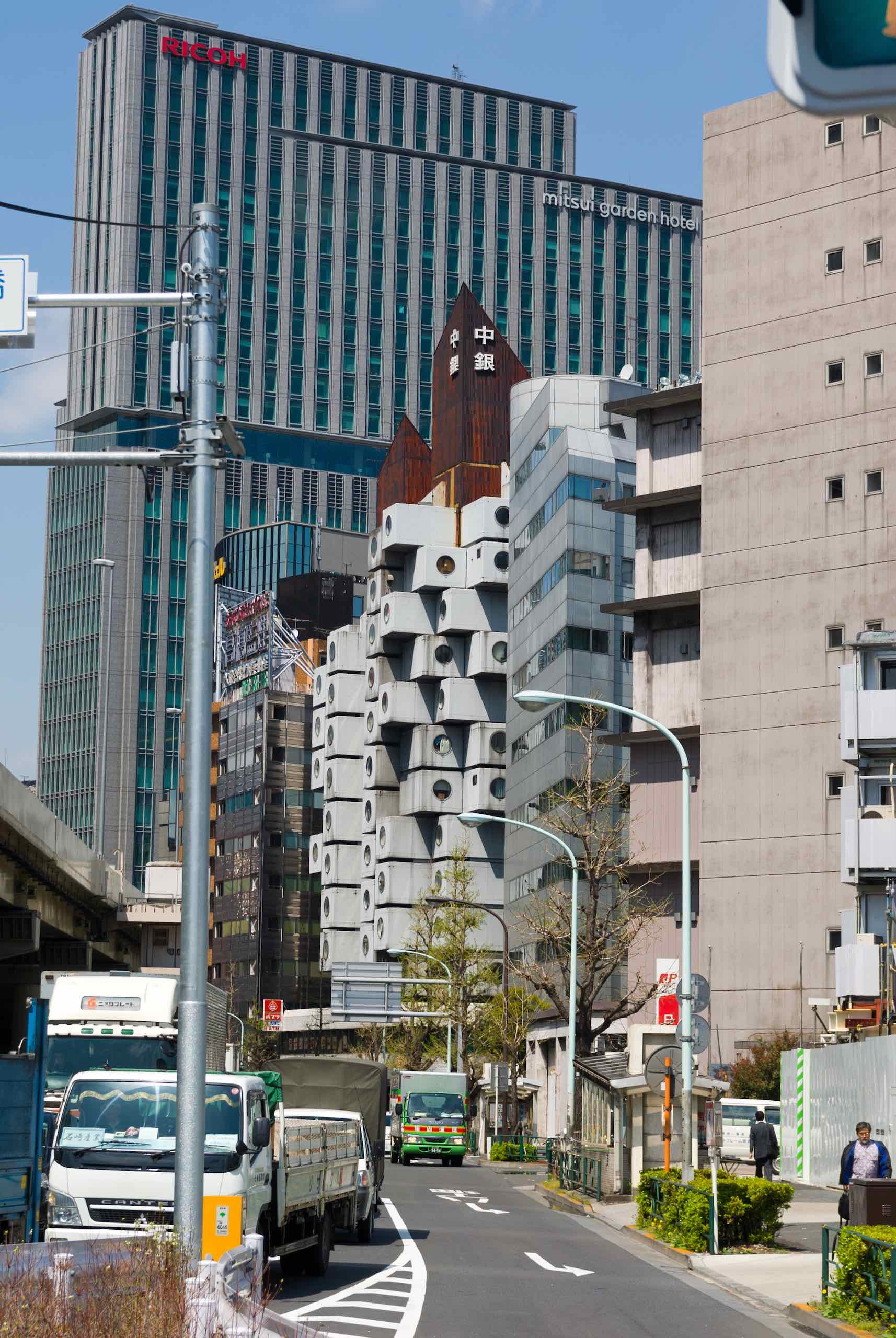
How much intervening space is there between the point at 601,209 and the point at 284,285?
36012 mm

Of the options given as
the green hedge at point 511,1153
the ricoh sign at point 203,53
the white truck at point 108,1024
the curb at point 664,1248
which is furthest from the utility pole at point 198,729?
the ricoh sign at point 203,53

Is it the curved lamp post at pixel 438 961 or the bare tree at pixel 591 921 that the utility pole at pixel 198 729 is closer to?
the bare tree at pixel 591 921

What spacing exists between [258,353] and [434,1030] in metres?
100

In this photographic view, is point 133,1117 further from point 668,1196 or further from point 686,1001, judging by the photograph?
point 668,1196

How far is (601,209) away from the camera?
192 m

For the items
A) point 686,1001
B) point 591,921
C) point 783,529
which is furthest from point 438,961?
point 686,1001

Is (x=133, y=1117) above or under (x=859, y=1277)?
above

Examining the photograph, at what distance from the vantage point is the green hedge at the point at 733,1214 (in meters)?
24.4

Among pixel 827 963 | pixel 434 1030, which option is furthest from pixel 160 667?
pixel 827 963

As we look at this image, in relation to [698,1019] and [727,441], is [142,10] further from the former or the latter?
[698,1019]

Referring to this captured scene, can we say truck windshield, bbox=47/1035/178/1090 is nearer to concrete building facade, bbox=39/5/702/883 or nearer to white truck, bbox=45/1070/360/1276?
white truck, bbox=45/1070/360/1276

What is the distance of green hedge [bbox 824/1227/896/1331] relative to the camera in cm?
1608

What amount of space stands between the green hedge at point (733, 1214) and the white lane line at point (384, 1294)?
12.3ft

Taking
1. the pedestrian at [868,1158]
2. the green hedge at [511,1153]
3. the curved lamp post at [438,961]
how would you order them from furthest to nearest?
the curved lamp post at [438,961] < the green hedge at [511,1153] < the pedestrian at [868,1158]
